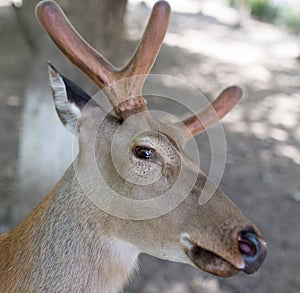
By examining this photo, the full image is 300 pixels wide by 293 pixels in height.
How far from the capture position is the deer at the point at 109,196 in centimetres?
161

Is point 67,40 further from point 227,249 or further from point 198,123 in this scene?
point 227,249

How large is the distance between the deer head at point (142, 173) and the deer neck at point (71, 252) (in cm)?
5

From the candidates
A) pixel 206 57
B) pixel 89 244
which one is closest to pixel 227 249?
pixel 89 244

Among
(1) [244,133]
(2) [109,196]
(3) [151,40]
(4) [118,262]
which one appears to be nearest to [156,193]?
(2) [109,196]

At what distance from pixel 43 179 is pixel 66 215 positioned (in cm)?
185

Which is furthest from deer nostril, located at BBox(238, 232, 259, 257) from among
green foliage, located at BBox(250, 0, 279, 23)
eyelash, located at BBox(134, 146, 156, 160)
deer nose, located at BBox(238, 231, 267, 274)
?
green foliage, located at BBox(250, 0, 279, 23)

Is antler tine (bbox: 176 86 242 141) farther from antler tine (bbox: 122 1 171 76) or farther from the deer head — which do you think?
antler tine (bbox: 122 1 171 76)

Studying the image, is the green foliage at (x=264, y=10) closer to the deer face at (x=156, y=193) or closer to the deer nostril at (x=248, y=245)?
the deer face at (x=156, y=193)

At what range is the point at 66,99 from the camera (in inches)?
70.2

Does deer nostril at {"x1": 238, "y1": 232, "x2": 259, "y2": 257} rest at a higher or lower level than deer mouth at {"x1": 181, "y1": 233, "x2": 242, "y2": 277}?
higher

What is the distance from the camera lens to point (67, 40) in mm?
1729

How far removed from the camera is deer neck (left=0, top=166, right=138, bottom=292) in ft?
5.76

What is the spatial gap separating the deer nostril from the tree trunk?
87.3 inches

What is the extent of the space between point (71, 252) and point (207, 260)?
56cm
